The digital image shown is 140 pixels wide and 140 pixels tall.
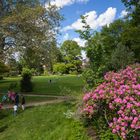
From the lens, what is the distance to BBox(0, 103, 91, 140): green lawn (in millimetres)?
13614

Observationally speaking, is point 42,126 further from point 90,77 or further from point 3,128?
point 90,77

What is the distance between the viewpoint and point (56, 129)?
15125 millimetres

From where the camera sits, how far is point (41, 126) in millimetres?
16438

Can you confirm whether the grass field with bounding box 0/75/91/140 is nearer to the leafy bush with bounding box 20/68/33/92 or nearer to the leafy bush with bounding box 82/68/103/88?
the leafy bush with bounding box 82/68/103/88

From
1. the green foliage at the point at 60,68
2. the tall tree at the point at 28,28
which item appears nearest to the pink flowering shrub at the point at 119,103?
the tall tree at the point at 28,28

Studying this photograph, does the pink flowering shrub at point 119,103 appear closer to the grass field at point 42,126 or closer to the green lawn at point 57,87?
the grass field at point 42,126

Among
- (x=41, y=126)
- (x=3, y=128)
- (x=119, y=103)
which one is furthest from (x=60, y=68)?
(x=119, y=103)

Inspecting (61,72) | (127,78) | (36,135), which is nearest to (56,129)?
(36,135)

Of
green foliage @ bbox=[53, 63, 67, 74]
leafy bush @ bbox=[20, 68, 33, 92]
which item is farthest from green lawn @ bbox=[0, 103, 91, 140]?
green foliage @ bbox=[53, 63, 67, 74]

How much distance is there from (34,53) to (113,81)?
18663 millimetres

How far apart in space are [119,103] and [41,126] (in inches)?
274

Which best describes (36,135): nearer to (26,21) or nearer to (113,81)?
(113,81)

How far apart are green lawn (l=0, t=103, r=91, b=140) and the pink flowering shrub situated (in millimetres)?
1315

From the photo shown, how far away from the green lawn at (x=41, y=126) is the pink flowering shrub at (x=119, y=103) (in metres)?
1.31
